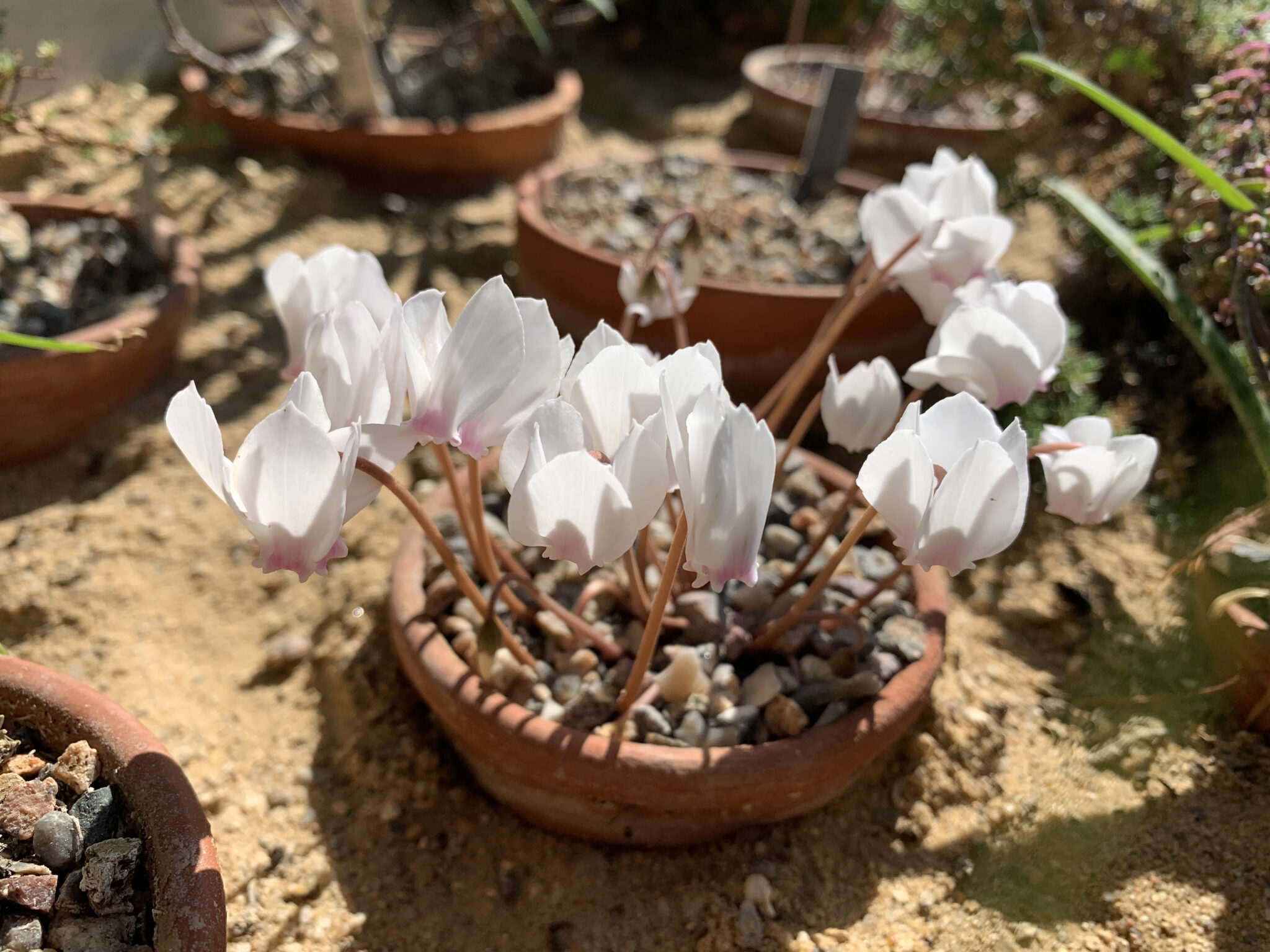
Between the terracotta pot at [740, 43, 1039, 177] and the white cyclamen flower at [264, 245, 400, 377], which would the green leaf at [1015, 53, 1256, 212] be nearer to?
the white cyclamen flower at [264, 245, 400, 377]

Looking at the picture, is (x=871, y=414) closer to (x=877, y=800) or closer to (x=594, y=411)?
(x=594, y=411)

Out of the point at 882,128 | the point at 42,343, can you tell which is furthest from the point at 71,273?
the point at 882,128

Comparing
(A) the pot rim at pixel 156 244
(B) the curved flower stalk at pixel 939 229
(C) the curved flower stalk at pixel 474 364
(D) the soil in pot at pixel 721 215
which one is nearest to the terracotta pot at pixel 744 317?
(D) the soil in pot at pixel 721 215

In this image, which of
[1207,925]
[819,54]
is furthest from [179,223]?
[819,54]

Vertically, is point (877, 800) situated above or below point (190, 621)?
above

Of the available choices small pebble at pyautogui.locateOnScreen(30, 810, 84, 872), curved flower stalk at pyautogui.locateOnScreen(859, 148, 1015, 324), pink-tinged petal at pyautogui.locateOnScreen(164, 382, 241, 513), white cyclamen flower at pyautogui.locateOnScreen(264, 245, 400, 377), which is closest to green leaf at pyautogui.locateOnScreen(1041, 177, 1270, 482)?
curved flower stalk at pyautogui.locateOnScreen(859, 148, 1015, 324)

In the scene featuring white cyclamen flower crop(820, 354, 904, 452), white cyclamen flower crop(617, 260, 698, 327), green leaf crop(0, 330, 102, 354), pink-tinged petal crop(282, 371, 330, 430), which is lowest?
green leaf crop(0, 330, 102, 354)
